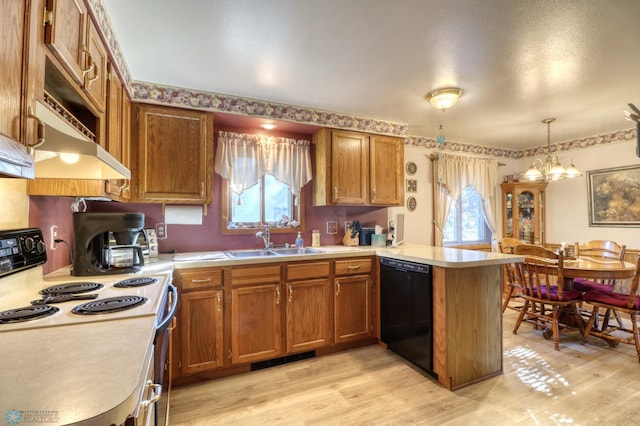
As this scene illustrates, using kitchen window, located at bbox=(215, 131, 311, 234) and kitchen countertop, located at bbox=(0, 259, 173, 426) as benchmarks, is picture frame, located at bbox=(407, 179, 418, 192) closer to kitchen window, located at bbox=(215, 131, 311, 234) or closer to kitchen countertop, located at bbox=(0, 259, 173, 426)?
kitchen window, located at bbox=(215, 131, 311, 234)

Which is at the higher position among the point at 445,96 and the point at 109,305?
the point at 445,96

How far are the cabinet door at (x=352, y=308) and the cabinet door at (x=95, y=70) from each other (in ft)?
6.92

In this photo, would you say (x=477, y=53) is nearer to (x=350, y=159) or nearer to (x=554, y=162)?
(x=350, y=159)

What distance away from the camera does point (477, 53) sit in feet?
6.44

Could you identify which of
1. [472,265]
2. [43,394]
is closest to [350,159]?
[472,265]

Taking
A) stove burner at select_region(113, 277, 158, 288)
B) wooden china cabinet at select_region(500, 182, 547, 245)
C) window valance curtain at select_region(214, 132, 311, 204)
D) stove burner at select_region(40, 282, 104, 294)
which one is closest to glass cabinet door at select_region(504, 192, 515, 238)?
wooden china cabinet at select_region(500, 182, 547, 245)

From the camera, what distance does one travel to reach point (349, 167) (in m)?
3.09

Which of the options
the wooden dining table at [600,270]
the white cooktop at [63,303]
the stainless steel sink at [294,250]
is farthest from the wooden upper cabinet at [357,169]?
the white cooktop at [63,303]

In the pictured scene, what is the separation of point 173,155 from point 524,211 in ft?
15.8

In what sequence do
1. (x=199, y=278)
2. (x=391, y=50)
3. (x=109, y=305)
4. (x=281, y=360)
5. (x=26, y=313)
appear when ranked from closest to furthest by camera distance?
(x=26, y=313) < (x=109, y=305) < (x=391, y=50) < (x=199, y=278) < (x=281, y=360)

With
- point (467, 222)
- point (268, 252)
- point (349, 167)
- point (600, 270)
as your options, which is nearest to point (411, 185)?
point (467, 222)

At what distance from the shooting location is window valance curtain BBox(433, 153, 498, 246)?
13.2 feet

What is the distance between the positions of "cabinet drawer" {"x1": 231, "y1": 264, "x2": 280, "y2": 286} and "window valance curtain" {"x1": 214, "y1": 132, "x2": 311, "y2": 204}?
0.89 meters

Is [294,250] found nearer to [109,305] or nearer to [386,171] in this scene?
[386,171]
